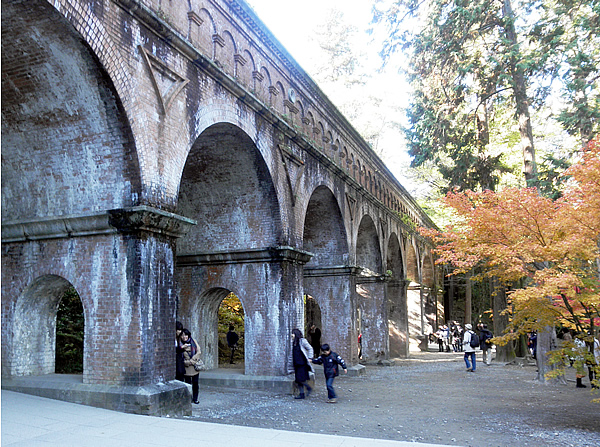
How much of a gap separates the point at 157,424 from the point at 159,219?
294 centimetres

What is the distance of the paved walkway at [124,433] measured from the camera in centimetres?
575

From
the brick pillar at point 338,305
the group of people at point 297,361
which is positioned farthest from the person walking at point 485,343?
the group of people at point 297,361

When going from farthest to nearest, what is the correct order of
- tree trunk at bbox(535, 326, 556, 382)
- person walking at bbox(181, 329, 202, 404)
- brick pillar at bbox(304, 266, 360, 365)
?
brick pillar at bbox(304, 266, 360, 365) < tree trunk at bbox(535, 326, 556, 382) < person walking at bbox(181, 329, 202, 404)

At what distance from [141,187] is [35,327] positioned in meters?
3.38

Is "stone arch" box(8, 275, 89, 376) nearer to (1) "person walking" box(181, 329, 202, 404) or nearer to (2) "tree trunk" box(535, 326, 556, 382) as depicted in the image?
(1) "person walking" box(181, 329, 202, 404)

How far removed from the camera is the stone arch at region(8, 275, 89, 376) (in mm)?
8922

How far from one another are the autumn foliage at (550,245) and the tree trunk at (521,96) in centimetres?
408

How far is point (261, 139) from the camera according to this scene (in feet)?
40.9

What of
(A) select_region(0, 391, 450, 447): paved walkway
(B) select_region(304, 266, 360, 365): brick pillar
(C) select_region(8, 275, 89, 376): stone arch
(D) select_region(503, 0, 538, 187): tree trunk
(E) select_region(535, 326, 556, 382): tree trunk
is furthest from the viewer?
(B) select_region(304, 266, 360, 365): brick pillar

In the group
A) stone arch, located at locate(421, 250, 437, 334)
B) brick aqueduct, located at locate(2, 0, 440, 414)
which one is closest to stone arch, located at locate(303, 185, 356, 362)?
brick aqueduct, located at locate(2, 0, 440, 414)

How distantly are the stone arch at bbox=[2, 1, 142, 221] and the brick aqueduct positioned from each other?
0.07 ft

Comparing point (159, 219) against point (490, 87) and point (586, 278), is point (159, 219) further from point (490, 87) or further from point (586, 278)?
point (490, 87)

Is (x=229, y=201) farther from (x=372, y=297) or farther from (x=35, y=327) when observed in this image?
(x=372, y=297)

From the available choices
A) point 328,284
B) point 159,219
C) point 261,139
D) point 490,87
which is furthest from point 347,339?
point 159,219
